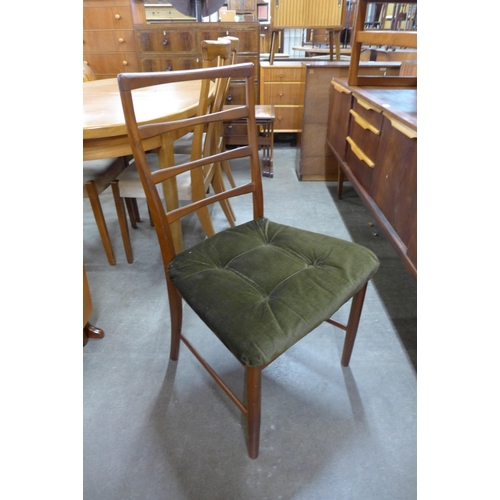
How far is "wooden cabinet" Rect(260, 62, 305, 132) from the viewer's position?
120 inches

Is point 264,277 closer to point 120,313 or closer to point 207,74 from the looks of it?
point 207,74

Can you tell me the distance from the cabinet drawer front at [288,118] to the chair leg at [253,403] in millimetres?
2876

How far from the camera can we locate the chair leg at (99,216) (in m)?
1.55

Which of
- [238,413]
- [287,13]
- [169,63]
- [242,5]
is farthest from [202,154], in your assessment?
[242,5]

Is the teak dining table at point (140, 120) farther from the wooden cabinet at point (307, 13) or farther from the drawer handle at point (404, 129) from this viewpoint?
the wooden cabinet at point (307, 13)

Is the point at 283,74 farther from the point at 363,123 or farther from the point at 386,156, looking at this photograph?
the point at 386,156

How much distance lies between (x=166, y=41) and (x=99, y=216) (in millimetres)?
1977

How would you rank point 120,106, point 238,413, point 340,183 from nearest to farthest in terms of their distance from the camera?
1. point 238,413
2. point 120,106
3. point 340,183

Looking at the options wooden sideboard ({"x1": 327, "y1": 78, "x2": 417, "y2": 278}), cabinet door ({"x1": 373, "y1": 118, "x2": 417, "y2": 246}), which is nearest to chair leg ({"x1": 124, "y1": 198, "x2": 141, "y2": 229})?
wooden sideboard ({"x1": 327, "y1": 78, "x2": 417, "y2": 278})

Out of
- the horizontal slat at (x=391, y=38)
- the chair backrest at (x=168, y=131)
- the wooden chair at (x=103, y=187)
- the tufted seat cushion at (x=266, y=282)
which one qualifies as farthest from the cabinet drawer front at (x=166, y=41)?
the tufted seat cushion at (x=266, y=282)

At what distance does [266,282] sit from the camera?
0.89 metres

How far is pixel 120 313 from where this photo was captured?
149cm

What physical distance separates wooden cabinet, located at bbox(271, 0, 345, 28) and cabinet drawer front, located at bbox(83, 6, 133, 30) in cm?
133
